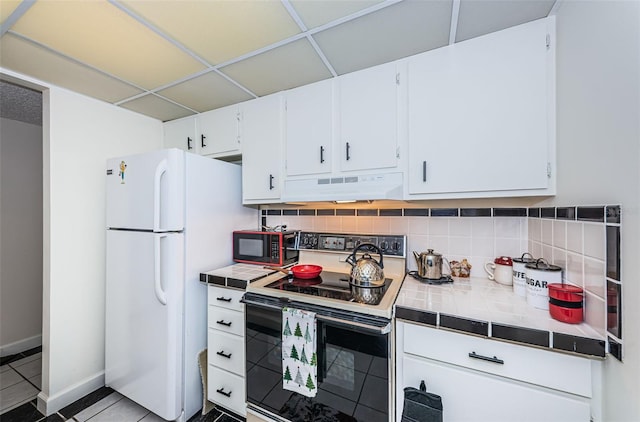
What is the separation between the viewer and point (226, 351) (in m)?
1.60

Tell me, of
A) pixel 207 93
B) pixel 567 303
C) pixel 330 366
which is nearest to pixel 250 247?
pixel 330 366

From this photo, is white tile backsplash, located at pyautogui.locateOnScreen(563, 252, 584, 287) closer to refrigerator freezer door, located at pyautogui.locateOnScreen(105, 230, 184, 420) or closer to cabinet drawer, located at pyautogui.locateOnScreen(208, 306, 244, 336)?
cabinet drawer, located at pyautogui.locateOnScreen(208, 306, 244, 336)

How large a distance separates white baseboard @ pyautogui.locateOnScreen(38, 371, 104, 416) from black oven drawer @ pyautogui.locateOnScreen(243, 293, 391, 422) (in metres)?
1.40

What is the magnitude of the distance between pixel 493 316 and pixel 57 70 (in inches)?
110

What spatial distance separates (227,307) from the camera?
63.5 inches

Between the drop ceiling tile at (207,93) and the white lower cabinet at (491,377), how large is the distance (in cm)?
188

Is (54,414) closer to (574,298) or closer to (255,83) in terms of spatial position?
(255,83)

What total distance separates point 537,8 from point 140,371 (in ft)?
9.91

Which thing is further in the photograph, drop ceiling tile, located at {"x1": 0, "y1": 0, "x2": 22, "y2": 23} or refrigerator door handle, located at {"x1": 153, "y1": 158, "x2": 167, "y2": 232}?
refrigerator door handle, located at {"x1": 153, "y1": 158, "x2": 167, "y2": 232}

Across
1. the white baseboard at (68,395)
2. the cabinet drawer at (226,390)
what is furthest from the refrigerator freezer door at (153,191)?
the white baseboard at (68,395)

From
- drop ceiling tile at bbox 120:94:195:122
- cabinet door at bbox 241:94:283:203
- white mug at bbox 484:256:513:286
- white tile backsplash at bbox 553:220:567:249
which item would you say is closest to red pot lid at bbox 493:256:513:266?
white mug at bbox 484:256:513:286

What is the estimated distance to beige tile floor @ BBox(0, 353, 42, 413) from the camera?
5.80 ft

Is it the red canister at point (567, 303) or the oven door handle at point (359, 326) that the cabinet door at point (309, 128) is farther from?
the red canister at point (567, 303)

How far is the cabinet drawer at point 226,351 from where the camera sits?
1553mm
